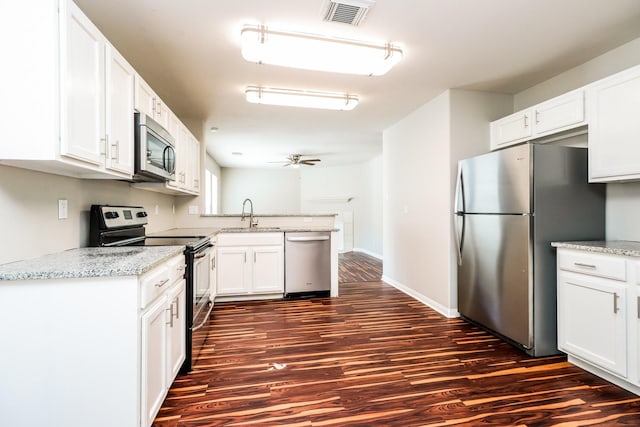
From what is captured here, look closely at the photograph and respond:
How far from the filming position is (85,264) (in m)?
1.51

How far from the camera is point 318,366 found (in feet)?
7.63

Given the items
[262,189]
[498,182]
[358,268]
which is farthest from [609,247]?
[262,189]

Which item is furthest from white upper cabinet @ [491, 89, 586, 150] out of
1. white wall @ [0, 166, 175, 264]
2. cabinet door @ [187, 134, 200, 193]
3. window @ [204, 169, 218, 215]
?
window @ [204, 169, 218, 215]

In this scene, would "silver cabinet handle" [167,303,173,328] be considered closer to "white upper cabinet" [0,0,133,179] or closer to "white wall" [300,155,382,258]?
"white upper cabinet" [0,0,133,179]

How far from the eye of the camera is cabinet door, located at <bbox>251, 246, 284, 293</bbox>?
4.01m

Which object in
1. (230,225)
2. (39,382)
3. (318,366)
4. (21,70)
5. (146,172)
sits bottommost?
(318,366)

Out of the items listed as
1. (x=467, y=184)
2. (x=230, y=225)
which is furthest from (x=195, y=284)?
(x=467, y=184)

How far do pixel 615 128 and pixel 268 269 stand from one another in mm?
3512

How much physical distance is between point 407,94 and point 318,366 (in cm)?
288

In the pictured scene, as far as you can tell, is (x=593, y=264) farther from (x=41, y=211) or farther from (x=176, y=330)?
(x=41, y=211)

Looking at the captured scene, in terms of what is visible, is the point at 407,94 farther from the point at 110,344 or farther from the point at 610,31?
the point at 110,344

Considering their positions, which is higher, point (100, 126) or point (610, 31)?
point (610, 31)

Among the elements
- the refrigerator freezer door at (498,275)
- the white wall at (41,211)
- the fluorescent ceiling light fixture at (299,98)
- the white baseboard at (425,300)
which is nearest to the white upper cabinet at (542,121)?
the refrigerator freezer door at (498,275)

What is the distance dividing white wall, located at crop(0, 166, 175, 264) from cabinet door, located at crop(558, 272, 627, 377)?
3393 millimetres
